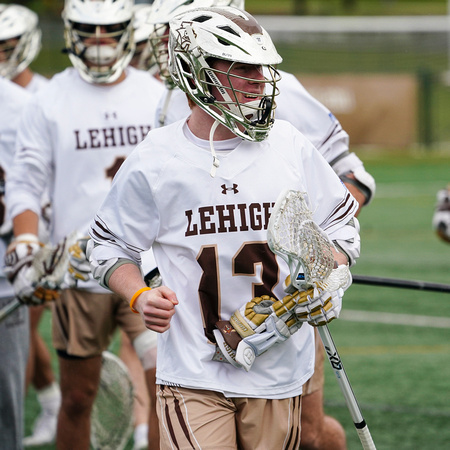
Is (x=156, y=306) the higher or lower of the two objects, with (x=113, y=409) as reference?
higher

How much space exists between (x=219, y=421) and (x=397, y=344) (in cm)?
489

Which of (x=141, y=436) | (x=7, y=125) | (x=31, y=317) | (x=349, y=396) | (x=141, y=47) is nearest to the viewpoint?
(x=349, y=396)

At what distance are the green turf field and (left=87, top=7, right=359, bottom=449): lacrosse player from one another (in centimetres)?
246

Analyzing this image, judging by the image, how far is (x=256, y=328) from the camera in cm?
319

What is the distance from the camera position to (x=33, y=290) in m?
4.52

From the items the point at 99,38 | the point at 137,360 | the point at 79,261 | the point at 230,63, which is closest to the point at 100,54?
the point at 99,38

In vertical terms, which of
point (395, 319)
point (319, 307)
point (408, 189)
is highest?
point (319, 307)

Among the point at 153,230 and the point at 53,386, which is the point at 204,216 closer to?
the point at 153,230

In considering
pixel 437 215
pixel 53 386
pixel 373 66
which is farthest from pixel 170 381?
pixel 373 66

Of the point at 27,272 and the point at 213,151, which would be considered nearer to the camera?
the point at 213,151

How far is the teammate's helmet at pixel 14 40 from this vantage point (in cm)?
615

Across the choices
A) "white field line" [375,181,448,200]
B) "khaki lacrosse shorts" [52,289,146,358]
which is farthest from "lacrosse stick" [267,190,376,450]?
"white field line" [375,181,448,200]

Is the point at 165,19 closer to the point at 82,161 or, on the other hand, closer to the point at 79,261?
the point at 82,161

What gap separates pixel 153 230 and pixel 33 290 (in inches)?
54.2
